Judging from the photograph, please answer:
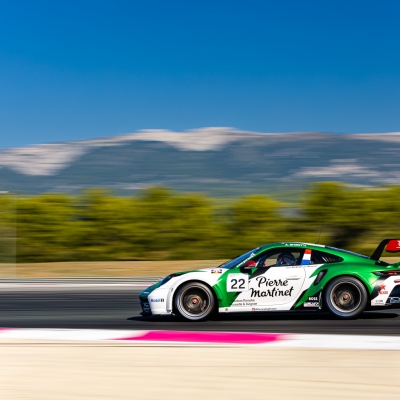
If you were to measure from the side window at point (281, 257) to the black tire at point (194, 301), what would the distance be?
2.78 feet

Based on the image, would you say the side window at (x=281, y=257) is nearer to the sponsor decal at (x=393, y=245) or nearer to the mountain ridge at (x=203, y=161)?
the sponsor decal at (x=393, y=245)

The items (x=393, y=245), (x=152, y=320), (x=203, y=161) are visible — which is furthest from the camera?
(x=203, y=161)

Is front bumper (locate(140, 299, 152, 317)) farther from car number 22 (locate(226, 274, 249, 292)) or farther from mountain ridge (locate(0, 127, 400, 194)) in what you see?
mountain ridge (locate(0, 127, 400, 194))

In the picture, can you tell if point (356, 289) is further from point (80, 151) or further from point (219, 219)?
point (80, 151)

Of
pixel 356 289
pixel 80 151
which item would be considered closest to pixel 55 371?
pixel 356 289

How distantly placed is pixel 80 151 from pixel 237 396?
Answer: 3634 inches

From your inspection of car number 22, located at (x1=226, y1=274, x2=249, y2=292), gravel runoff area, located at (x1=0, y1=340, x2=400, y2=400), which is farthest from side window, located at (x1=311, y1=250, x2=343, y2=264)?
gravel runoff area, located at (x1=0, y1=340, x2=400, y2=400)

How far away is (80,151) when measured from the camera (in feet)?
315

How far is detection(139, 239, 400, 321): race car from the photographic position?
32.7 feet

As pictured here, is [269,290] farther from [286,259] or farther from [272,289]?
[286,259]

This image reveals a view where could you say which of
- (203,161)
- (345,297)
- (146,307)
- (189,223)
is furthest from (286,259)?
(203,161)

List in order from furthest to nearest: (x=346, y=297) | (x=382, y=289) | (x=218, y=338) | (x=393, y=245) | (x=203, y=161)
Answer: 1. (x=203, y=161)
2. (x=393, y=245)
3. (x=346, y=297)
4. (x=382, y=289)
5. (x=218, y=338)

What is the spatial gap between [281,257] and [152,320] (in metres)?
2.08

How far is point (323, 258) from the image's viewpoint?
10234 millimetres
